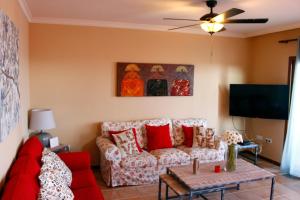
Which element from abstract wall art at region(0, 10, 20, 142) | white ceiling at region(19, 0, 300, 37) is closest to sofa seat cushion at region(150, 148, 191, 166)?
white ceiling at region(19, 0, 300, 37)

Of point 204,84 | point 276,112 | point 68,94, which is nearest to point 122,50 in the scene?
point 68,94

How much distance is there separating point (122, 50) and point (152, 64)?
2.00 ft

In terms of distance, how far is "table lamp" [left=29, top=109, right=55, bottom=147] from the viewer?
12.8ft

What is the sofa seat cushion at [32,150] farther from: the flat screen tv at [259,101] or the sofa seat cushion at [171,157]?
the flat screen tv at [259,101]

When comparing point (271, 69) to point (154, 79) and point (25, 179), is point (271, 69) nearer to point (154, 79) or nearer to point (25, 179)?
point (154, 79)

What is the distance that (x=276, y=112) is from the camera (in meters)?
4.74

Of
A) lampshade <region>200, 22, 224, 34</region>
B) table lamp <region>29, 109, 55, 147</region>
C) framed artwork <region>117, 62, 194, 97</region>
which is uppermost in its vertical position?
lampshade <region>200, 22, 224, 34</region>

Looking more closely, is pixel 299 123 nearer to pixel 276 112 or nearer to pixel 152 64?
pixel 276 112

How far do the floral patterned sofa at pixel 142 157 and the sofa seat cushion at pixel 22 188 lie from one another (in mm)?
1736

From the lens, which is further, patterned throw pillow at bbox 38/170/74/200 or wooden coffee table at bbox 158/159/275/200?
wooden coffee table at bbox 158/159/275/200

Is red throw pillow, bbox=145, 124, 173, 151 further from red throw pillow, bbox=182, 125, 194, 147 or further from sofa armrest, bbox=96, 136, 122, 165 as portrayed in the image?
sofa armrest, bbox=96, 136, 122, 165

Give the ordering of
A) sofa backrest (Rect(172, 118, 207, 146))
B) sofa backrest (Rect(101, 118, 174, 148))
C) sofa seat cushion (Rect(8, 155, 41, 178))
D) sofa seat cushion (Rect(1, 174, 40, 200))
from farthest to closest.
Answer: sofa backrest (Rect(172, 118, 207, 146))
sofa backrest (Rect(101, 118, 174, 148))
sofa seat cushion (Rect(8, 155, 41, 178))
sofa seat cushion (Rect(1, 174, 40, 200))

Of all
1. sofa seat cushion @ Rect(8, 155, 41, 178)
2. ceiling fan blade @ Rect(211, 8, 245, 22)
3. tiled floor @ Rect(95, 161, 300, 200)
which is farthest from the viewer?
tiled floor @ Rect(95, 161, 300, 200)

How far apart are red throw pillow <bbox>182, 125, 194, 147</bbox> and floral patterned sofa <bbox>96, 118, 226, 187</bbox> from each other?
0.28 feet
